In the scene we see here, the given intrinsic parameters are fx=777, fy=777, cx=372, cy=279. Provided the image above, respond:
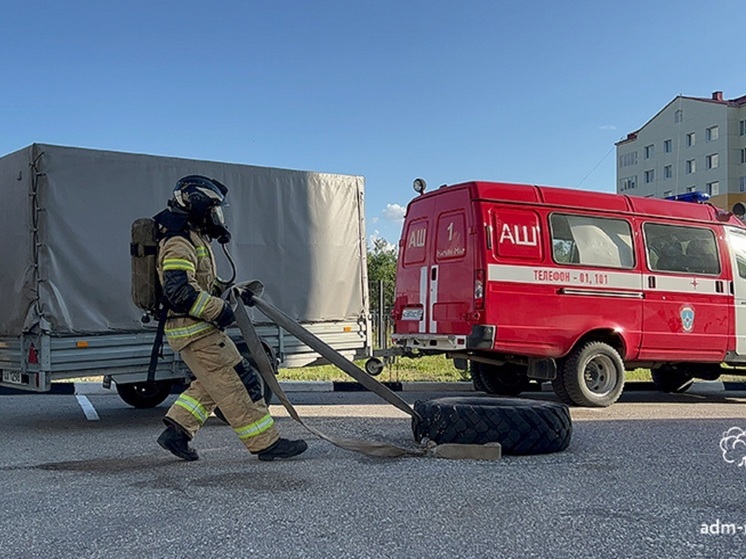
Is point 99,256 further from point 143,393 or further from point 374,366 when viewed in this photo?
point 374,366

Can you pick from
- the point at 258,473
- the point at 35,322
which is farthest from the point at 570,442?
the point at 35,322

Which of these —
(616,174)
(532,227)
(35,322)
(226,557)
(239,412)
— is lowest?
(226,557)

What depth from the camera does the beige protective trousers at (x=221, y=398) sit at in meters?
5.34

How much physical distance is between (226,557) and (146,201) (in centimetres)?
490

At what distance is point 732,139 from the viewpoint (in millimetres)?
60250

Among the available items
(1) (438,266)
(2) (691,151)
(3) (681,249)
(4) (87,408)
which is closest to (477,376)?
(1) (438,266)

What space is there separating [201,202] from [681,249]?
656 centimetres

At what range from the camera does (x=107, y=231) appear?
7.41m

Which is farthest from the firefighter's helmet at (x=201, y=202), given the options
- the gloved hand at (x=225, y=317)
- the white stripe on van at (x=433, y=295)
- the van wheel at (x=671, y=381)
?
the van wheel at (x=671, y=381)

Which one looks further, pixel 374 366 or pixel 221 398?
pixel 374 366

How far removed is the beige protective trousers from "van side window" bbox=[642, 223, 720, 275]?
5837 millimetres

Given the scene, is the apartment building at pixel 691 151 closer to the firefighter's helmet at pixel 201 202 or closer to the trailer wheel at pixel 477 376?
the trailer wheel at pixel 477 376

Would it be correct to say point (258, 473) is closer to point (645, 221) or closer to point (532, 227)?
point (532, 227)

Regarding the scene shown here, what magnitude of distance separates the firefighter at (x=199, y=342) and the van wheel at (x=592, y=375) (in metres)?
4.24
